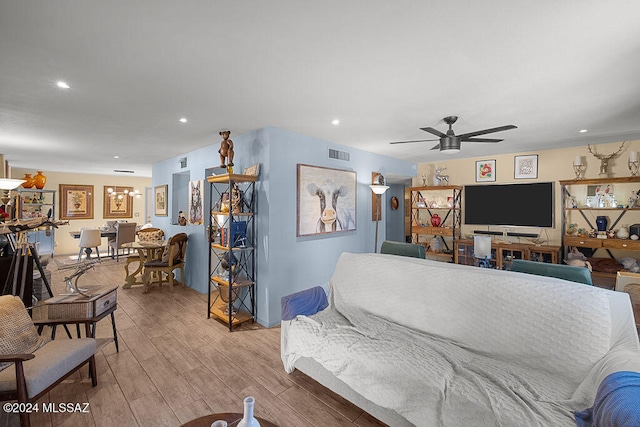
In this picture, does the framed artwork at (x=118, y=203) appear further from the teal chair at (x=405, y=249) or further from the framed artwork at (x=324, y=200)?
the teal chair at (x=405, y=249)

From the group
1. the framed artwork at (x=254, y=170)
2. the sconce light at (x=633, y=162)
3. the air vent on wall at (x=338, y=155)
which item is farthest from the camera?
the air vent on wall at (x=338, y=155)

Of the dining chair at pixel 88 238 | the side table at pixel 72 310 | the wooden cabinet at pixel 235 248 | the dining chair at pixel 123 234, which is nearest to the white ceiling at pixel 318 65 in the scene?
the wooden cabinet at pixel 235 248

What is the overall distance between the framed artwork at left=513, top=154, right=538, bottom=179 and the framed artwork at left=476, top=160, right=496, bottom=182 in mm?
343

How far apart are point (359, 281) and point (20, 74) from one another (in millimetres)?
3126

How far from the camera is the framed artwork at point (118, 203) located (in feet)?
29.0

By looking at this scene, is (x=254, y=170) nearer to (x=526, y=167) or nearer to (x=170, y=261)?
(x=170, y=261)

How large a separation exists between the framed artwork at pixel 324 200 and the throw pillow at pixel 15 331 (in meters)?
2.49

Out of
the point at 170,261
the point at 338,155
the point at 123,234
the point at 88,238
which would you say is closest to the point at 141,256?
the point at 170,261

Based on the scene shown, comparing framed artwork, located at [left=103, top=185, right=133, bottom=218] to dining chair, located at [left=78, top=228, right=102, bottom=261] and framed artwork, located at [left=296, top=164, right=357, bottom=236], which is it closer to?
dining chair, located at [left=78, top=228, right=102, bottom=261]

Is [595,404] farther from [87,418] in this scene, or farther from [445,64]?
[87,418]

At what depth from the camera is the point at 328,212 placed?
161 inches

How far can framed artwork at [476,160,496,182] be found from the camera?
5.35 metres

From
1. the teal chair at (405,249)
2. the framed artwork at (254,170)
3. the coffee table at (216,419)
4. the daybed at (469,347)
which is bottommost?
the coffee table at (216,419)

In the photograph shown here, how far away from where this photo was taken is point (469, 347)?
6.46 ft
